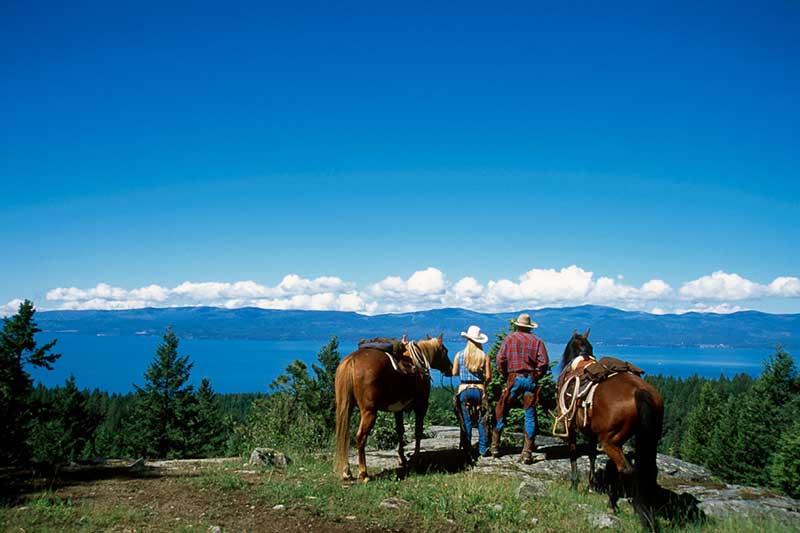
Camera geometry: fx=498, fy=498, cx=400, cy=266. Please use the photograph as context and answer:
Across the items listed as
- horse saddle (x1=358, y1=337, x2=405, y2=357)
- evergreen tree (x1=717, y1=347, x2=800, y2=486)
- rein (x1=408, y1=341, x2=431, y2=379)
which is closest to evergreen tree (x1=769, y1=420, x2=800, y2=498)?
evergreen tree (x1=717, y1=347, x2=800, y2=486)

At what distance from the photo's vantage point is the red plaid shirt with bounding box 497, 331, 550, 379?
9977mm

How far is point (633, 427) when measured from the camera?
22.9ft

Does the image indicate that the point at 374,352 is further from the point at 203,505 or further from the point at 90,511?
the point at 90,511

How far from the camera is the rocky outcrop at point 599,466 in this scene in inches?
299

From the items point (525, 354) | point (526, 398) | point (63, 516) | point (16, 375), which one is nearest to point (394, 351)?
point (525, 354)

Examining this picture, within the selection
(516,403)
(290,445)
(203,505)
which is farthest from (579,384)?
(290,445)

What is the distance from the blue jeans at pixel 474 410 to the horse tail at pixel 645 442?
3.48 meters

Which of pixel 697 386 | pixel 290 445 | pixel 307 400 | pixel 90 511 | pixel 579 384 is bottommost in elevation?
pixel 697 386

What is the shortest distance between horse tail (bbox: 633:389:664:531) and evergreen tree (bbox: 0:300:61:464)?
28.4 meters

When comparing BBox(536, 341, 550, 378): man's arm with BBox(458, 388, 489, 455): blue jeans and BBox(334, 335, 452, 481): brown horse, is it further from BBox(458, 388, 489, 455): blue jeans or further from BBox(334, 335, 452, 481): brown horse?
BBox(334, 335, 452, 481): brown horse

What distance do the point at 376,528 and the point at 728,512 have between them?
5.48 metres

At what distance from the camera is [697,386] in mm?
96750

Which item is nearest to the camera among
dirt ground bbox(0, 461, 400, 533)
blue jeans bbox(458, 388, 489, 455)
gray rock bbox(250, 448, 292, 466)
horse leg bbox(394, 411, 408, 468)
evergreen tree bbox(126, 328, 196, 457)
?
dirt ground bbox(0, 461, 400, 533)

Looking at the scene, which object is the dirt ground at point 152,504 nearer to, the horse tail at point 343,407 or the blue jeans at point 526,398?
the horse tail at point 343,407
